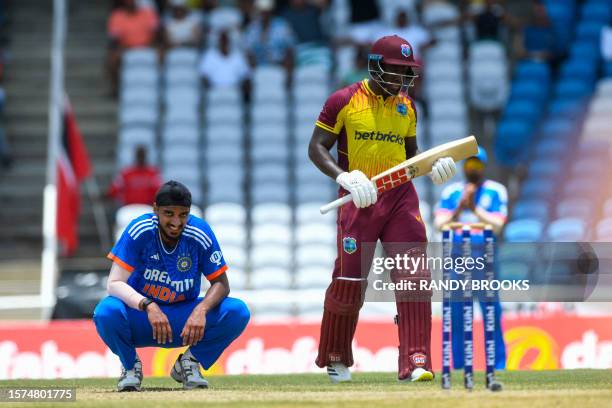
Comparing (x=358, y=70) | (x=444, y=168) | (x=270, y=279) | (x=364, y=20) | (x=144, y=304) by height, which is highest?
(x=364, y=20)

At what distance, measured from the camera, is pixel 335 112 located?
8594mm

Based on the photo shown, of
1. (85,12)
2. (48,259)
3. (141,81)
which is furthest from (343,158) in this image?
(85,12)

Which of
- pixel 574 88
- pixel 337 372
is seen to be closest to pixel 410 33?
pixel 574 88

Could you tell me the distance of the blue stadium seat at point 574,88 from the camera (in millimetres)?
17234

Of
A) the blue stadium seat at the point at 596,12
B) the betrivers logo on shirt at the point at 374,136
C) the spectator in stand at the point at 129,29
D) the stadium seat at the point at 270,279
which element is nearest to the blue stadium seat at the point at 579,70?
the blue stadium seat at the point at 596,12

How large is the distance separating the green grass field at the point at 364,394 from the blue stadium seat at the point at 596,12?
1015cm

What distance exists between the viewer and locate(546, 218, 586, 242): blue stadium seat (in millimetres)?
15305

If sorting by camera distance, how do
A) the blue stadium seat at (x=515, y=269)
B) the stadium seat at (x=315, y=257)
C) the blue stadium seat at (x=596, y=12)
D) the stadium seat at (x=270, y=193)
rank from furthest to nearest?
the blue stadium seat at (x=596, y=12), the stadium seat at (x=270, y=193), the stadium seat at (x=315, y=257), the blue stadium seat at (x=515, y=269)

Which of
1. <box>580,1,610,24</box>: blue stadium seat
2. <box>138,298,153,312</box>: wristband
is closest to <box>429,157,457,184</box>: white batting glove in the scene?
<box>138,298,153,312</box>: wristband

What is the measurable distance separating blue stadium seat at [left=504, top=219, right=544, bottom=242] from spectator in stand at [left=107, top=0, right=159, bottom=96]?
565 centimetres

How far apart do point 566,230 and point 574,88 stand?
2631 mm

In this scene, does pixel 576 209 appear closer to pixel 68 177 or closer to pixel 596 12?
pixel 596 12

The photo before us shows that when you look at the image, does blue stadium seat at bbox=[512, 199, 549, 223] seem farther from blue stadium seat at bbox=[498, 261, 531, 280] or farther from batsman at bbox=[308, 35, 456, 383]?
batsman at bbox=[308, 35, 456, 383]

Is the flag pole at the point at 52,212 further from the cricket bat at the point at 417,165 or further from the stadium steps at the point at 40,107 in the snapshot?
the cricket bat at the point at 417,165
